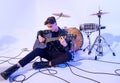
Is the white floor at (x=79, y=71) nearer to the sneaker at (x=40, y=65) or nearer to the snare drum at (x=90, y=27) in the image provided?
the sneaker at (x=40, y=65)

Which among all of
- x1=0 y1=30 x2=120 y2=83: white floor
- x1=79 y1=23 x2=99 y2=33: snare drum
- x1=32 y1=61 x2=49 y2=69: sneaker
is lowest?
x1=0 y1=30 x2=120 y2=83: white floor

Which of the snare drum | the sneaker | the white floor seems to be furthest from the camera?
the snare drum

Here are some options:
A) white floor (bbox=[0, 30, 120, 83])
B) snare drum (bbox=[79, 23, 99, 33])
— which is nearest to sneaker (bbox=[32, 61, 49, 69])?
white floor (bbox=[0, 30, 120, 83])

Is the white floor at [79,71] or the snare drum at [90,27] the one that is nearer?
the white floor at [79,71]

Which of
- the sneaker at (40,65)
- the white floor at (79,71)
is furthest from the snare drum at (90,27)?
the sneaker at (40,65)

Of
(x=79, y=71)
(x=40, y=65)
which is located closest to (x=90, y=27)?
(x=79, y=71)

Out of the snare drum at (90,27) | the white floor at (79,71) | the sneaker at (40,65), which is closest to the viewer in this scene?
the white floor at (79,71)

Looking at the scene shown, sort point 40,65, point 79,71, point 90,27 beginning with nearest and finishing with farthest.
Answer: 1. point 79,71
2. point 40,65
3. point 90,27

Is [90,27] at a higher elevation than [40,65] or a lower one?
higher

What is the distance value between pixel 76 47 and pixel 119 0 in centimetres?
145

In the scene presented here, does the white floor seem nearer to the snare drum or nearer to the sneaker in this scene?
the sneaker

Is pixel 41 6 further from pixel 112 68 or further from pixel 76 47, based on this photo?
pixel 112 68

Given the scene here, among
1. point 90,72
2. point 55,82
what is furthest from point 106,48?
point 55,82

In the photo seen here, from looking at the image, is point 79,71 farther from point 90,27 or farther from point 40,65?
point 90,27
